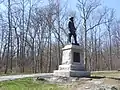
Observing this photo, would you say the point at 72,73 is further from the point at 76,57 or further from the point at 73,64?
the point at 76,57

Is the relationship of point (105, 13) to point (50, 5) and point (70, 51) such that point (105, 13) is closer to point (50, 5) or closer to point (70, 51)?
point (50, 5)

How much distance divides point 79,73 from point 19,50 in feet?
67.6

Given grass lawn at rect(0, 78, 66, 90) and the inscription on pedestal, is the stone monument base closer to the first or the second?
the inscription on pedestal

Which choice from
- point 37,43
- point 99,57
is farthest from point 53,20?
point 99,57

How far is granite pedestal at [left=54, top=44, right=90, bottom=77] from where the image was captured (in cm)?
1342

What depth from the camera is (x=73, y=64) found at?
13.9 metres

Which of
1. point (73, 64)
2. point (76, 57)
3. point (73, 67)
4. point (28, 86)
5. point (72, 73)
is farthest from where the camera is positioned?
point (76, 57)

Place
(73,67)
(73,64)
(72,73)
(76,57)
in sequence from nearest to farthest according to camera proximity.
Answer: (72,73) < (73,67) < (73,64) < (76,57)

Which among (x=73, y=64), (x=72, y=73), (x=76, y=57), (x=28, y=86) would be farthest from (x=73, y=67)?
(x=28, y=86)

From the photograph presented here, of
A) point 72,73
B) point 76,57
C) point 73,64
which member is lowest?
point 72,73

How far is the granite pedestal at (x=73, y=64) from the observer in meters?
13.4

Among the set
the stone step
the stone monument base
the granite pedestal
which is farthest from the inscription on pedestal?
the stone monument base

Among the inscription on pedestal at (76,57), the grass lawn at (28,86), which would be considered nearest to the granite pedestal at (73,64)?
the inscription on pedestal at (76,57)

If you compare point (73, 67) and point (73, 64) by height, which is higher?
point (73, 64)
